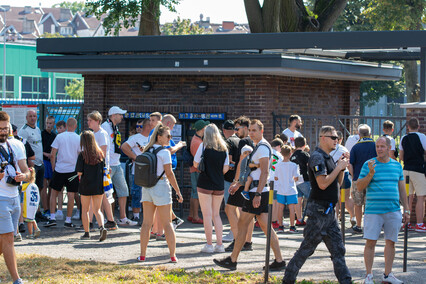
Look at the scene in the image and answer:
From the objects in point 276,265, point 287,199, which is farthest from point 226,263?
point 287,199

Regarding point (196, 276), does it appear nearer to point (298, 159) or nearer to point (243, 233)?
point (243, 233)

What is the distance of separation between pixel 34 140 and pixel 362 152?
611 centimetres

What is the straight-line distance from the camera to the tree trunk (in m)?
23.5

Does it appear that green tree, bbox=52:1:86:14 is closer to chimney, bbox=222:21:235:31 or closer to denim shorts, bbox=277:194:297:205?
chimney, bbox=222:21:235:31

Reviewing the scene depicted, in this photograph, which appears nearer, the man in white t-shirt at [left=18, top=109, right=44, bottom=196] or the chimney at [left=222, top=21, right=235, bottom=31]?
the man in white t-shirt at [left=18, top=109, right=44, bottom=196]

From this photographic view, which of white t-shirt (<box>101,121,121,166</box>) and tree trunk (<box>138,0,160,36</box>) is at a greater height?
tree trunk (<box>138,0,160,36</box>)

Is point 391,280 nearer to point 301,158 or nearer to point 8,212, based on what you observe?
point 301,158

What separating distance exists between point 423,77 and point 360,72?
237cm

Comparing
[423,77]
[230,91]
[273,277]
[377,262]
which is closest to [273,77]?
[230,91]

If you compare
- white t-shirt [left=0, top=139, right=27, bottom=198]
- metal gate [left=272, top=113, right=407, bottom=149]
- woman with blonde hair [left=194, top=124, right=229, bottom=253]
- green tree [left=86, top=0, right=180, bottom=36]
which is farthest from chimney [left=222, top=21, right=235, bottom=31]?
white t-shirt [left=0, top=139, right=27, bottom=198]

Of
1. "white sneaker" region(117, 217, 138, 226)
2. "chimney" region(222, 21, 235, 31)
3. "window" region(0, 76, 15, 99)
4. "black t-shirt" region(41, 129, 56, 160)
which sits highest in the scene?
"chimney" region(222, 21, 235, 31)

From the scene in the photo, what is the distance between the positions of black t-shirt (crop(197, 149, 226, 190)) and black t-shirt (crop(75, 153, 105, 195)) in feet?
6.31

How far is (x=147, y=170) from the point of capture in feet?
32.5

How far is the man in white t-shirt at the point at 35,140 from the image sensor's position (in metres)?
14.0
